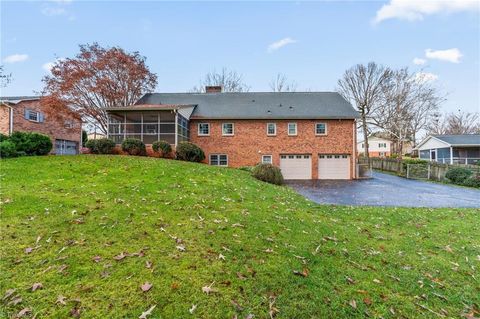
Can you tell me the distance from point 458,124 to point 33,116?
62.3m

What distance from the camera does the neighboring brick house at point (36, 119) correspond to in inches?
752

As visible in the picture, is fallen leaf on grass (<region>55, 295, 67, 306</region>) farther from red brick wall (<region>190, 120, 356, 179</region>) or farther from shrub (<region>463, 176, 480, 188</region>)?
shrub (<region>463, 176, 480, 188</region>)

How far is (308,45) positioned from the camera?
17.3m

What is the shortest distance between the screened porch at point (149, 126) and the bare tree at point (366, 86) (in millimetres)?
26497

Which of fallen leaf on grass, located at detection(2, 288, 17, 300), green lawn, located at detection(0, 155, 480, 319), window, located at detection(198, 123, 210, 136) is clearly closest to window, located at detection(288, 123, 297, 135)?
window, located at detection(198, 123, 210, 136)

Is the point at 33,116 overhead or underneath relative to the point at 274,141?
overhead

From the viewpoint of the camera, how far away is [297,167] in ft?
67.0

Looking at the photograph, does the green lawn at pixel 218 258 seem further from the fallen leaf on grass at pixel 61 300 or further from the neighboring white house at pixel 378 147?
the neighboring white house at pixel 378 147

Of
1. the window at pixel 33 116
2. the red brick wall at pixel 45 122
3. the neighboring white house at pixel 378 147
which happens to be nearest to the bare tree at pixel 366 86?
the neighboring white house at pixel 378 147

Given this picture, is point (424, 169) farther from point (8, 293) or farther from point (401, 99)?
point (8, 293)

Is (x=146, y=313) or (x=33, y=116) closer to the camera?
(x=146, y=313)

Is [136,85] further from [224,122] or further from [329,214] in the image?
[329,214]

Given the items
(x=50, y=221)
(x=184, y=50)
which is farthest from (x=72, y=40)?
(x=50, y=221)

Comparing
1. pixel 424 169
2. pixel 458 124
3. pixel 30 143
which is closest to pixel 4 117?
pixel 30 143
